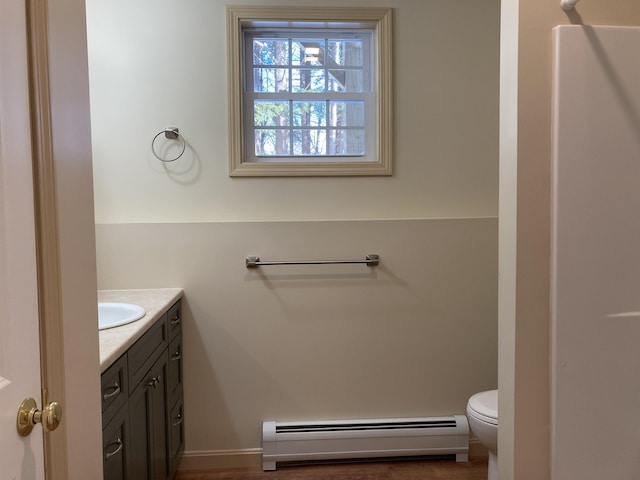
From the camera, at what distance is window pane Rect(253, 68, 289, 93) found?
7.58 ft

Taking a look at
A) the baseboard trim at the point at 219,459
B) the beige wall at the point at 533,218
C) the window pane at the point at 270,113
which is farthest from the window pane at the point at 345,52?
the baseboard trim at the point at 219,459

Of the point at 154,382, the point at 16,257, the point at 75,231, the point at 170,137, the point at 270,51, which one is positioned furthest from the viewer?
the point at 270,51

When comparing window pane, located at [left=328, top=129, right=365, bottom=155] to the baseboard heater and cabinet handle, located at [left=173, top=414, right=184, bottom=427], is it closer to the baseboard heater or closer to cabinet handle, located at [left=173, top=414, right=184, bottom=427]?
the baseboard heater

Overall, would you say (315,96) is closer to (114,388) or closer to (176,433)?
(114,388)

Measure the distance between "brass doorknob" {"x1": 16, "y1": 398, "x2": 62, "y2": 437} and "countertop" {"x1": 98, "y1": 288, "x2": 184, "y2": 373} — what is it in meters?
0.42

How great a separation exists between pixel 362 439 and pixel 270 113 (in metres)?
1.74

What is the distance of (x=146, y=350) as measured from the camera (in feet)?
5.30

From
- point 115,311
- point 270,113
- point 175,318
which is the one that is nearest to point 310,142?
point 270,113

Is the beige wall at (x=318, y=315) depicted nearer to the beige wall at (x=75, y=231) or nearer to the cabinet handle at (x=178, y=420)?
the cabinet handle at (x=178, y=420)

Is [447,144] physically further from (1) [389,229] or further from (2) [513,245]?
(2) [513,245]

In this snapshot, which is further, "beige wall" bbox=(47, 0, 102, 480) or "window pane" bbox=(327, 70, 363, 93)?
"window pane" bbox=(327, 70, 363, 93)

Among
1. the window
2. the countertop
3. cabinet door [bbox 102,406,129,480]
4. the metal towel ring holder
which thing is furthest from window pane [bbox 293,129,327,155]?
cabinet door [bbox 102,406,129,480]

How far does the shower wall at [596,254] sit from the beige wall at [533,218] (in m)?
0.03

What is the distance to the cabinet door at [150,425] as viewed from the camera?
1.48m
